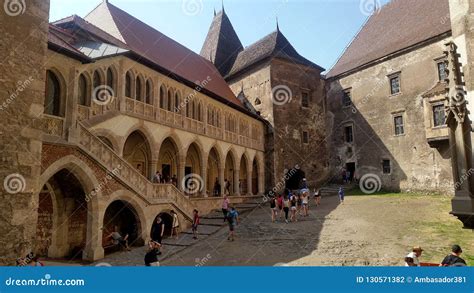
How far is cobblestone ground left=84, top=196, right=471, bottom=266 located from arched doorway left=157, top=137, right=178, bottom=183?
627cm

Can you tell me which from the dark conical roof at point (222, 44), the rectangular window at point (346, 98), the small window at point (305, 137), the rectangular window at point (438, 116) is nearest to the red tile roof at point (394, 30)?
the rectangular window at point (346, 98)

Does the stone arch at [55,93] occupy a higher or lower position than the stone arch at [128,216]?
higher

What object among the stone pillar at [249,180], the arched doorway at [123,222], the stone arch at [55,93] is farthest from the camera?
the stone pillar at [249,180]

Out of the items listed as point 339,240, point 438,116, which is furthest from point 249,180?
point 339,240

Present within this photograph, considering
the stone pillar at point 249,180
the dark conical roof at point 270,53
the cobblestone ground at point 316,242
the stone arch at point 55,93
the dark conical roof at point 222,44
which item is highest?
the dark conical roof at point 222,44

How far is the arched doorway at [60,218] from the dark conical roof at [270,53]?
21848mm

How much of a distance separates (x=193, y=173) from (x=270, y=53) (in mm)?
13395

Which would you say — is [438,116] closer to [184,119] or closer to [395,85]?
[395,85]

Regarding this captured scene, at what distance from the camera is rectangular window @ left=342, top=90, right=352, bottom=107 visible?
32250 mm

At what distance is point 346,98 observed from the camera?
32.7 m

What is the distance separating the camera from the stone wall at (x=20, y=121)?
23.4ft

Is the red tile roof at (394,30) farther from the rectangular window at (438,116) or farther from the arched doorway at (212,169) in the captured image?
the arched doorway at (212,169)

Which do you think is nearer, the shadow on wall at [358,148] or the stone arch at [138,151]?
the stone arch at [138,151]

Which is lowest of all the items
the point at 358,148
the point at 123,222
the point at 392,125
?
the point at 123,222
